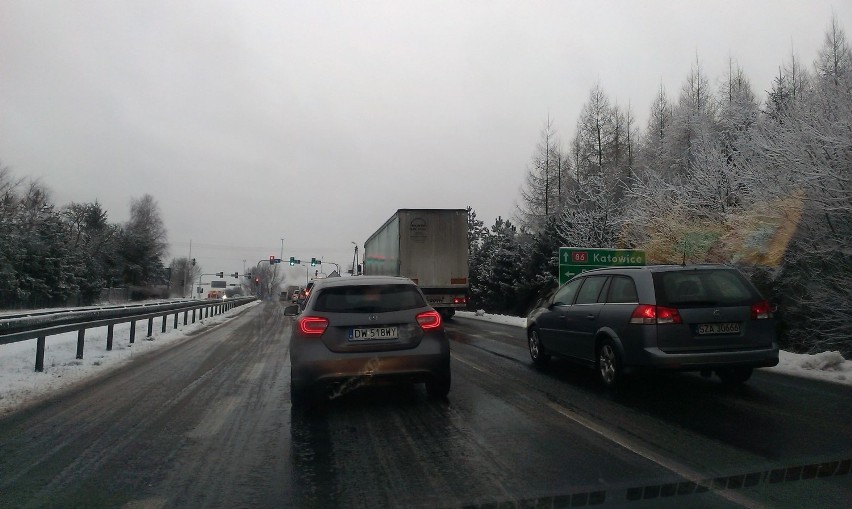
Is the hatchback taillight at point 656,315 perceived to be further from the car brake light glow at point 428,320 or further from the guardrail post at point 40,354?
the guardrail post at point 40,354

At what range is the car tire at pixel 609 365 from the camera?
741cm

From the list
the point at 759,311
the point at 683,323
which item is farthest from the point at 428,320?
the point at 759,311

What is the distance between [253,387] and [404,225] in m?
14.0

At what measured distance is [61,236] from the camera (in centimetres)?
4750

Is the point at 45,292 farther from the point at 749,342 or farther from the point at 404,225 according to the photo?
the point at 749,342

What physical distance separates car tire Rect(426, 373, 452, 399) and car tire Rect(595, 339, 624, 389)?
209cm

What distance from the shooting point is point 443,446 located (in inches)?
205

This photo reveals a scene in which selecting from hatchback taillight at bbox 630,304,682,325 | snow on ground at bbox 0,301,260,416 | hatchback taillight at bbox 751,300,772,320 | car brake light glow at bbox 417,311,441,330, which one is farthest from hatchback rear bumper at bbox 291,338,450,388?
hatchback taillight at bbox 751,300,772,320

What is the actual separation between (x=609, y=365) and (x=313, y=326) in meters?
3.81

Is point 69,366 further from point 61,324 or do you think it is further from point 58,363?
point 61,324

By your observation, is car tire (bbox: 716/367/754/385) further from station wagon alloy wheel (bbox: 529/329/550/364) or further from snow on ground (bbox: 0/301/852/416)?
station wagon alloy wheel (bbox: 529/329/550/364)

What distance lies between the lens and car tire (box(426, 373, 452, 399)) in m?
6.95

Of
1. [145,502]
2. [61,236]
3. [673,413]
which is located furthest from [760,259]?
[61,236]

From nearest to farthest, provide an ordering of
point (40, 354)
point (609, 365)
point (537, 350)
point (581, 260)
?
1. point (609, 365)
2. point (40, 354)
3. point (537, 350)
4. point (581, 260)
